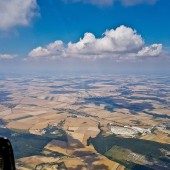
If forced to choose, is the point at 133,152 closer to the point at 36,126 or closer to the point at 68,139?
the point at 68,139

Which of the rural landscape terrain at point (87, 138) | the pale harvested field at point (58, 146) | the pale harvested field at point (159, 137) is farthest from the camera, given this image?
the pale harvested field at point (159, 137)

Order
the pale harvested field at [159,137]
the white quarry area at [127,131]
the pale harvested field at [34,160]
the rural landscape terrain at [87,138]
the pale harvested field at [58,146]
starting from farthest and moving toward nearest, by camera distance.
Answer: the white quarry area at [127,131]
the pale harvested field at [159,137]
the pale harvested field at [58,146]
the rural landscape terrain at [87,138]
the pale harvested field at [34,160]

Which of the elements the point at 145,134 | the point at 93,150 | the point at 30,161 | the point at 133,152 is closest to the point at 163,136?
the point at 145,134

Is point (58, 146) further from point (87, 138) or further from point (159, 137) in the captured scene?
point (159, 137)

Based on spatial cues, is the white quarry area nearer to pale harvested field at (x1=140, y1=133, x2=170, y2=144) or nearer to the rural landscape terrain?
the rural landscape terrain

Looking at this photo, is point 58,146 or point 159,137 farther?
point 159,137

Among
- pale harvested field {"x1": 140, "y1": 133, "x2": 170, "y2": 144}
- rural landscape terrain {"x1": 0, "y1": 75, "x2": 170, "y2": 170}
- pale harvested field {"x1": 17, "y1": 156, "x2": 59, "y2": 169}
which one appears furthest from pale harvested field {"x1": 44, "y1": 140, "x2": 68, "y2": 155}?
pale harvested field {"x1": 140, "y1": 133, "x2": 170, "y2": 144}

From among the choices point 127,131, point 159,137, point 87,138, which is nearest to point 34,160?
point 87,138

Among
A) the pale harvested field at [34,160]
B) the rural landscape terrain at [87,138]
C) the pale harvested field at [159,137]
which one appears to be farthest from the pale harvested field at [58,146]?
the pale harvested field at [159,137]

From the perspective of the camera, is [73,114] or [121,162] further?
[73,114]

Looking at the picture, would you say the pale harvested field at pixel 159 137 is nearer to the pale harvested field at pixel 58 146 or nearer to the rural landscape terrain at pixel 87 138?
the rural landscape terrain at pixel 87 138

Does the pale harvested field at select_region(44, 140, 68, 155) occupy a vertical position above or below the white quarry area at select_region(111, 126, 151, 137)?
above
